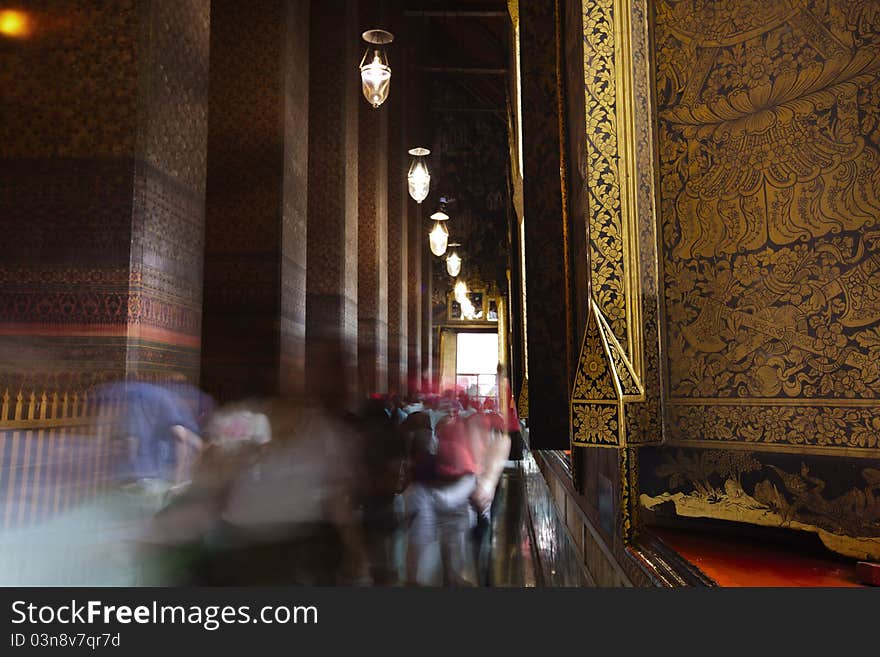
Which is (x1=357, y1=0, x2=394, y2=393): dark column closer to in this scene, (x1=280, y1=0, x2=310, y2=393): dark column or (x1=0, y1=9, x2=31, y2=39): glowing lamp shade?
(x1=280, y1=0, x2=310, y2=393): dark column

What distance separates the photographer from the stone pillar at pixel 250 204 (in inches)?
216

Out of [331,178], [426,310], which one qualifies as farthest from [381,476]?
[426,310]

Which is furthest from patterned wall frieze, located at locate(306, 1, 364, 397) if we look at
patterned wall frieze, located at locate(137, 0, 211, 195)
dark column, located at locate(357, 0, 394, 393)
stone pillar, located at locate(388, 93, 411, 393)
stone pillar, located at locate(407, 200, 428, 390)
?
stone pillar, located at locate(407, 200, 428, 390)

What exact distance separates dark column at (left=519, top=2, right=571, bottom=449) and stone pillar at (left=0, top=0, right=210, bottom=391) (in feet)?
7.17

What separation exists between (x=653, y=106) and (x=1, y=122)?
12.1 ft

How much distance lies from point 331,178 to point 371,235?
234cm

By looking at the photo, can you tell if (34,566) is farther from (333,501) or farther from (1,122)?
(1,122)

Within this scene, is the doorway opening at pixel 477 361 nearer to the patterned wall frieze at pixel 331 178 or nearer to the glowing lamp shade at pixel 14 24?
the patterned wall frieze at pixel 331 178

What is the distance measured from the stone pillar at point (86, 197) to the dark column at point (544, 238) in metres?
2.19

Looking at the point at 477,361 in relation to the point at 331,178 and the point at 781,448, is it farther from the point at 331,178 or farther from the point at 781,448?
the point at 781,448

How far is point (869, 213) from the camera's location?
4.63 feet

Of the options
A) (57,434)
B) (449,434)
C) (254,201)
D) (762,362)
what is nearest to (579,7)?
(762,362)

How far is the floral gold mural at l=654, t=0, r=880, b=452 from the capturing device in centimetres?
143

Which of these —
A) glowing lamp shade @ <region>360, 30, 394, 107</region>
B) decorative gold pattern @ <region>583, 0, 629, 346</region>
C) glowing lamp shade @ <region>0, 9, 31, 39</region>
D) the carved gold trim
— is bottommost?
the carved gold trim
